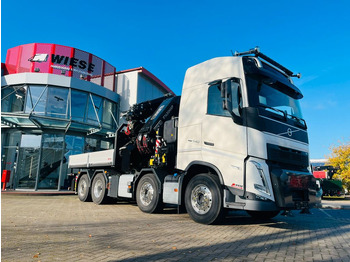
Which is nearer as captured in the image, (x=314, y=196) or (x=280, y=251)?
(x=280, y=251)

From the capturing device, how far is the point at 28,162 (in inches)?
696

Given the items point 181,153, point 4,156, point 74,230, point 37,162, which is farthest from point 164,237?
point 4,156

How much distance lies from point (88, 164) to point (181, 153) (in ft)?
19.8

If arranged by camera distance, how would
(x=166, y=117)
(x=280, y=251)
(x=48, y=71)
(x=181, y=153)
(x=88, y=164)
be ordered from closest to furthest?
(x=280, y=251) → (x=181, y=153) → (x=166, y=117) → (x=88, y=164) → (x=48, y=71)

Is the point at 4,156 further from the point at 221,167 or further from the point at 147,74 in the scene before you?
the point at 221,167

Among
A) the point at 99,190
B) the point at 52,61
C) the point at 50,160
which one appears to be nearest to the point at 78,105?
the point at 52,61

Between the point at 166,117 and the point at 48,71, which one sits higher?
the point at 48,71

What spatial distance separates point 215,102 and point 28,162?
1569 centimetres

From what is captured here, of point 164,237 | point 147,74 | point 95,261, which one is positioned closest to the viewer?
point 95,261

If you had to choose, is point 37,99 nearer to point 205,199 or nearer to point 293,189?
point 205,199

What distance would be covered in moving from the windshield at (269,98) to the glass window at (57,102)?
15.0 metres

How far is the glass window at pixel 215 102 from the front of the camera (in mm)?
6177

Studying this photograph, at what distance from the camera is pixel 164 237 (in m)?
4.77

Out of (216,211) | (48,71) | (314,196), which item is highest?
(48,71)
